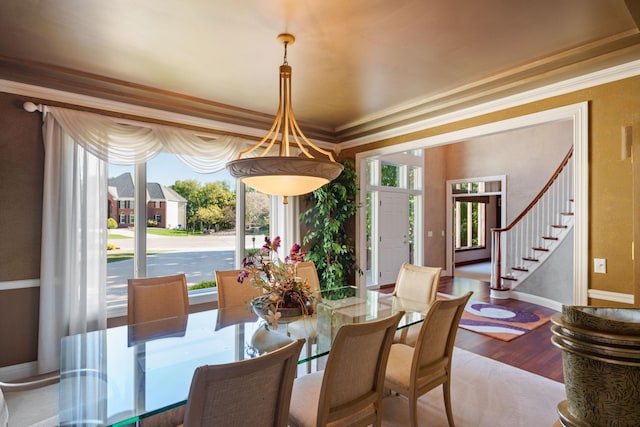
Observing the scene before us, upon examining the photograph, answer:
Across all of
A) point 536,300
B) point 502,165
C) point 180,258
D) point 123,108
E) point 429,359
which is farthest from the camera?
point 502,165

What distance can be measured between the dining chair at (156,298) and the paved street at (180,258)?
1.20 meters

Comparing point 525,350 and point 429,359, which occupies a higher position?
point 429,359

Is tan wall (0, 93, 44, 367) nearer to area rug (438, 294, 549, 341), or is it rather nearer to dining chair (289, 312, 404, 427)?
dining chair (289, 312, 404, 427)

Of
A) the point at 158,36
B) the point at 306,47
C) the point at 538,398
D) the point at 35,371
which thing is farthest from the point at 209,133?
the point at 538,398

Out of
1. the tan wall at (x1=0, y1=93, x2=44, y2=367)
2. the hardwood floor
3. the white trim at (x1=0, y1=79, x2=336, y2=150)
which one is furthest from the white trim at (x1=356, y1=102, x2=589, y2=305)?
the tan wall at (x1=0, y1=93, x2=44, y2=367)

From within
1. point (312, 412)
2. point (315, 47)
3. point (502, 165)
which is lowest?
point (312, 412)

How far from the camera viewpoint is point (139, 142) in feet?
11.3

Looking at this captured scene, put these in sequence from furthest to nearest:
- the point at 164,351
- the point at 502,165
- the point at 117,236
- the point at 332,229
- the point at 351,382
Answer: the point at 502,165 < the point at 332,229 < the point at 117,236 < the point at 164,351 < the point at 351,382

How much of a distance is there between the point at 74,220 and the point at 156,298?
1.28 meters

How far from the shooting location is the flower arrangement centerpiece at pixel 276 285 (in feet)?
7.17

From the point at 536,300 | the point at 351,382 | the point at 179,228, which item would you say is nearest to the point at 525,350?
the point at 536,300

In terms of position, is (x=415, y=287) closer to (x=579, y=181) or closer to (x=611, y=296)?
(x=611, y=296)

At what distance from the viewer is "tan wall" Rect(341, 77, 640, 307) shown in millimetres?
2584

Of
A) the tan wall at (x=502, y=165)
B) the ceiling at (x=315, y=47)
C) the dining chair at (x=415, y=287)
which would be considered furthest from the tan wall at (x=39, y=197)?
the tan wall at (x=502, y=165)
